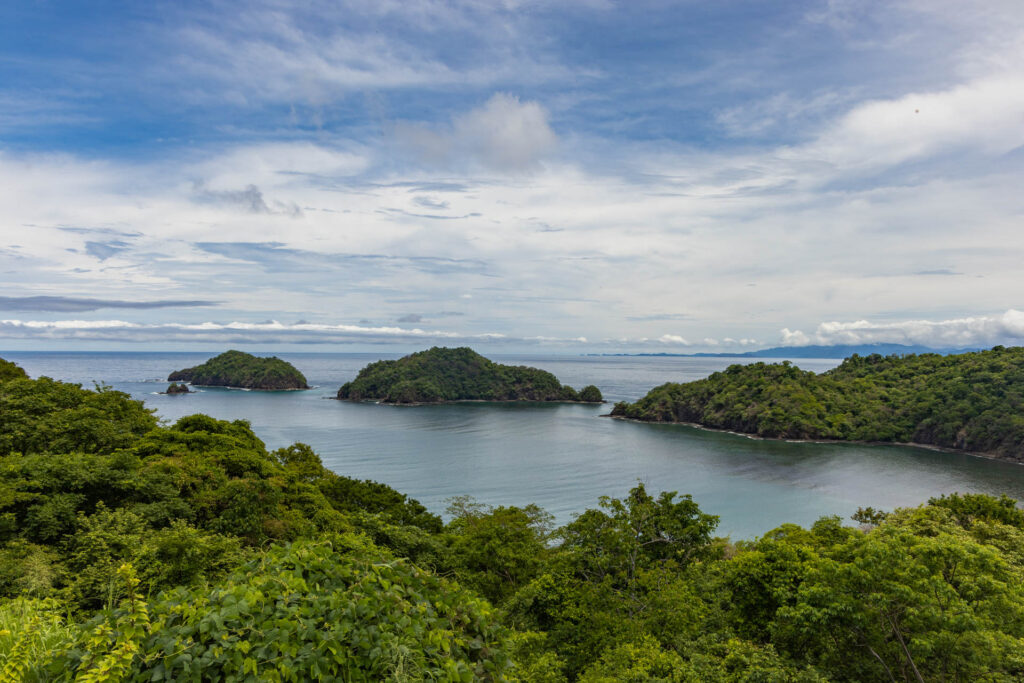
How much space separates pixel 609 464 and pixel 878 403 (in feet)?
163

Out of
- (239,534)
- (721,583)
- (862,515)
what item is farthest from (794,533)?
(239,534)

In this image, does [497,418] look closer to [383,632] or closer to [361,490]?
[361,490]

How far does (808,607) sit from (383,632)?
1131 cm

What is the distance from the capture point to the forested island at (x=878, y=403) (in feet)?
216

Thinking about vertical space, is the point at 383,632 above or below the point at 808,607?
above

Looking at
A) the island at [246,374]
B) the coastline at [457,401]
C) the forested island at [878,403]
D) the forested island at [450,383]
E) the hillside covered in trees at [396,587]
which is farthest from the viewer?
the island at [246,374]

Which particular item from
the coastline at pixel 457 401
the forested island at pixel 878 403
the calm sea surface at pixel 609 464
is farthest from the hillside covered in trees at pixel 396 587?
the coastline at pixel 457 401

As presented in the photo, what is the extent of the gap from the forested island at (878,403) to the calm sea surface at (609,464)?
449cm

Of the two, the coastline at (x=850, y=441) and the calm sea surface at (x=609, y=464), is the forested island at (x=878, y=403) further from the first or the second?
the calm sea surface at (x=609, y=464)

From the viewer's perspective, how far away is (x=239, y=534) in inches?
520

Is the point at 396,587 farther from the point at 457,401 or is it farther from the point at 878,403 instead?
the point at 457,401

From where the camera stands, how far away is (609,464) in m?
56.1

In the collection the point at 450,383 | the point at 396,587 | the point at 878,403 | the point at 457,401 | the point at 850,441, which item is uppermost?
the point at 396,587

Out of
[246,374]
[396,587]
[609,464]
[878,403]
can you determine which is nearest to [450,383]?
[246,374]
